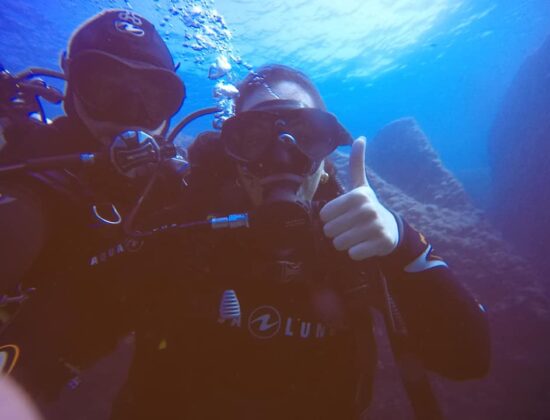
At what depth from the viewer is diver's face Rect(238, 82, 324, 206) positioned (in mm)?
2521

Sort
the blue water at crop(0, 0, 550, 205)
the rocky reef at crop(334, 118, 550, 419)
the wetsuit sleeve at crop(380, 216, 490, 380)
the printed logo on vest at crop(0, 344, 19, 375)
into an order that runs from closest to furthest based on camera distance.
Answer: the printed logo on vest at crop(0, 344, 19, 375)
the wetsuit sleeve at crop(380, 216, 490, 380)
the rocky reef at crop(334, 118, 550, 419)
the blue water at crop(0, 0, 550, 205)

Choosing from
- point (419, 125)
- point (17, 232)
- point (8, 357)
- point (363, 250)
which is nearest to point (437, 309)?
point (363, 250)

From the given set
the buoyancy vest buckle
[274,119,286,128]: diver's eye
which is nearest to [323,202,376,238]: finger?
[274,119,286,128]: diver's eye

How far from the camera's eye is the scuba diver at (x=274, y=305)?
2201 mm

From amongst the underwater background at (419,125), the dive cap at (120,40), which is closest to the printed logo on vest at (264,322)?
the dive cap at (120,40)

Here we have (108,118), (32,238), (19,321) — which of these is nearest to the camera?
(19,321)

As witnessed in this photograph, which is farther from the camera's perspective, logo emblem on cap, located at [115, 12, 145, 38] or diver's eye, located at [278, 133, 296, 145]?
logo emblem on cap, located at [115, 12, 145, 38]

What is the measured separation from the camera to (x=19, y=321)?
6.23 ft

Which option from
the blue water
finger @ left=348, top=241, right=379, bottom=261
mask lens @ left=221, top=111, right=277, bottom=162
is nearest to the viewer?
finger @ left=348, top=241, right=379, bottom=261

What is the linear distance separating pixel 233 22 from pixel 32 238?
15.9 meters

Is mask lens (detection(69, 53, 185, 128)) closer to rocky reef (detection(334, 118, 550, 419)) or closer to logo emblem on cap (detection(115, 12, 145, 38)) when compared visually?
logo emblem on cap (detection(115, 12, 145, 38))

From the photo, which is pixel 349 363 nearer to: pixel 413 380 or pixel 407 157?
pixel 413 380

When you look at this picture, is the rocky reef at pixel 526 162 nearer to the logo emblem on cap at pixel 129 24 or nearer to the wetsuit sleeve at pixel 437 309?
the wetsuit sleeve at pixel 437 309

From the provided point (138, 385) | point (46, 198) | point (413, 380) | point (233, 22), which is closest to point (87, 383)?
point (138, 385)
